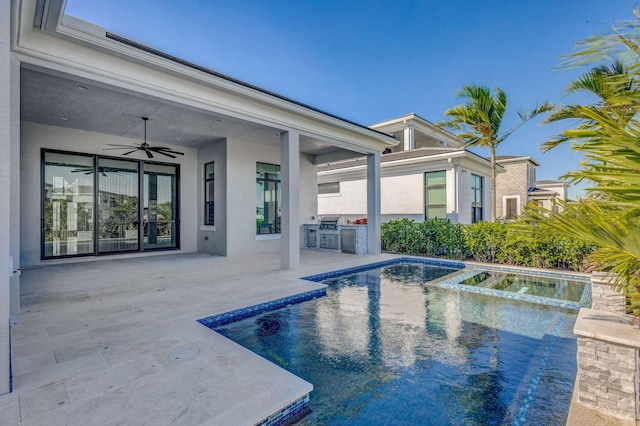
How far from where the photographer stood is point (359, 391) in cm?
276

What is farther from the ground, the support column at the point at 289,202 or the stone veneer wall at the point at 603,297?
the support column at the point at 289,202

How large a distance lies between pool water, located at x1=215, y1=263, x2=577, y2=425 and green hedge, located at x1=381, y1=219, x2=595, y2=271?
2394 mm

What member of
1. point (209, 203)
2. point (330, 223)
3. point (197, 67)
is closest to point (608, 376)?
point (197, 67)

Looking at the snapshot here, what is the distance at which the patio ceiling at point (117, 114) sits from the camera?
18.0ft

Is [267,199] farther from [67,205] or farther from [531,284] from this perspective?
[531,284]

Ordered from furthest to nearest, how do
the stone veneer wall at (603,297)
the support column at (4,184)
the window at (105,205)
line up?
the window at (105,205) → the stone veneer wall at (603,297) → the support column at (4,184)

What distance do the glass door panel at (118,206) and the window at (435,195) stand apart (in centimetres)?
1054

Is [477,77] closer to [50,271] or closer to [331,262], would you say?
[331,262]

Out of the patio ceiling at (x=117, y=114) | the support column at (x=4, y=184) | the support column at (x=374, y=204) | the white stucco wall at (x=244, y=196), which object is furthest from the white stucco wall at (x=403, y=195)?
the support column at (x=4, y=184)

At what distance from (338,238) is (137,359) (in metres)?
8.55

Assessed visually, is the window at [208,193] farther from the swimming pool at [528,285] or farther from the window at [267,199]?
the swimming pool at [528,285]

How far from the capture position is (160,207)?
10.6 metres

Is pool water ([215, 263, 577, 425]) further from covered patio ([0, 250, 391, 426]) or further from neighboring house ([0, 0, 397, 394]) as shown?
neighboring house ([0, 0, 397, 394])

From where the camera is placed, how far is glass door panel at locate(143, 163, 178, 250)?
10.3 metres
